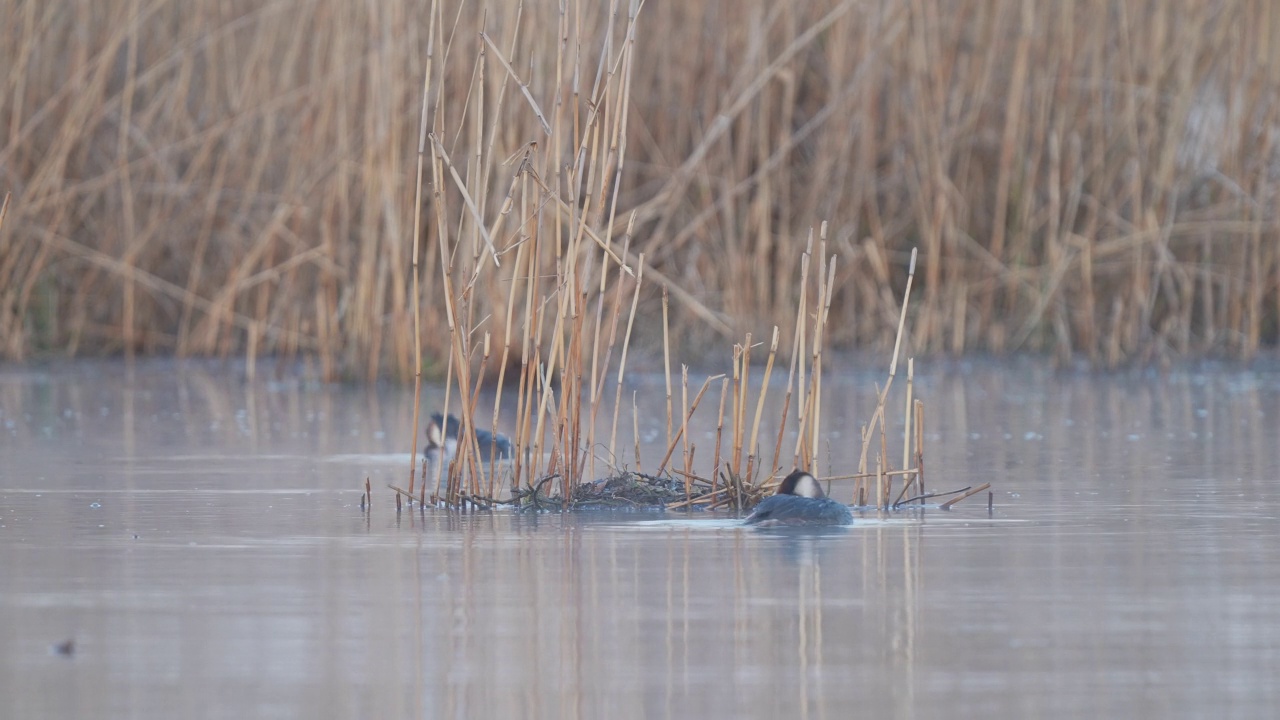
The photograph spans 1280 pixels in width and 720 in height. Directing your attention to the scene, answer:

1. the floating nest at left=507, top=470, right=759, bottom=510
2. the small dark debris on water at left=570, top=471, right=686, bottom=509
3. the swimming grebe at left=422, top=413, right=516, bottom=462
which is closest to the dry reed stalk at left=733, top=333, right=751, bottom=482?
the floating nest at left=507, top=470, right=759, bottom=510

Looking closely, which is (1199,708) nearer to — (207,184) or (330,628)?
(330,628)

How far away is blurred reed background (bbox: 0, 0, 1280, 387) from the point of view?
9.72m

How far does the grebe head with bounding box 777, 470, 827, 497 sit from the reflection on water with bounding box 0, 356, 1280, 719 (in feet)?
0.44

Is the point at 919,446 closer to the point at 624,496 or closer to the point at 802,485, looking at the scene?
the point at 802,485

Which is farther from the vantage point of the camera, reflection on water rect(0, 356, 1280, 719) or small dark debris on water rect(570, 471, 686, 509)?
small dark debris on water rect(570, 471, 686, 509)

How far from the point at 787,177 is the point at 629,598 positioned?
663 centimetres

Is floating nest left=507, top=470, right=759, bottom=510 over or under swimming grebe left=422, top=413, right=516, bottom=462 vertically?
under

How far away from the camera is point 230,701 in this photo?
2.66 m

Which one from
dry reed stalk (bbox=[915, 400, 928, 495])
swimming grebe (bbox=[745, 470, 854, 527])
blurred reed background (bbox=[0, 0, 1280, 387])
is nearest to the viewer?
swimming grebe (bbox=[745, 470, 854, 527])

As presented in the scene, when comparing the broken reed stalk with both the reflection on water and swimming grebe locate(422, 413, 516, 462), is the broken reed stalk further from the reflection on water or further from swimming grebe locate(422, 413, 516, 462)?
swimming grebe locate(422, 413, 516, 462)

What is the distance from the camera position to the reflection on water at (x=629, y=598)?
2701 mm

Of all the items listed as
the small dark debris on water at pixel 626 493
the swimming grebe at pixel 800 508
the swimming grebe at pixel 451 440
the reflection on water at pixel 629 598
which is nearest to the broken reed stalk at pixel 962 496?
the reflection on water at pixel 629 598

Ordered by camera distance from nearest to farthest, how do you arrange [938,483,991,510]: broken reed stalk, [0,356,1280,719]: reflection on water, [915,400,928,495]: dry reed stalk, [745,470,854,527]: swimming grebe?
[0,356,1280,719]: reflection on water
[745,470,854,527]: swimming grebe
[938,483,991,510]: broken reed stalk
[915,400,928,495]: dry reed stalk

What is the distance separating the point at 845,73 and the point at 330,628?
714 cm
